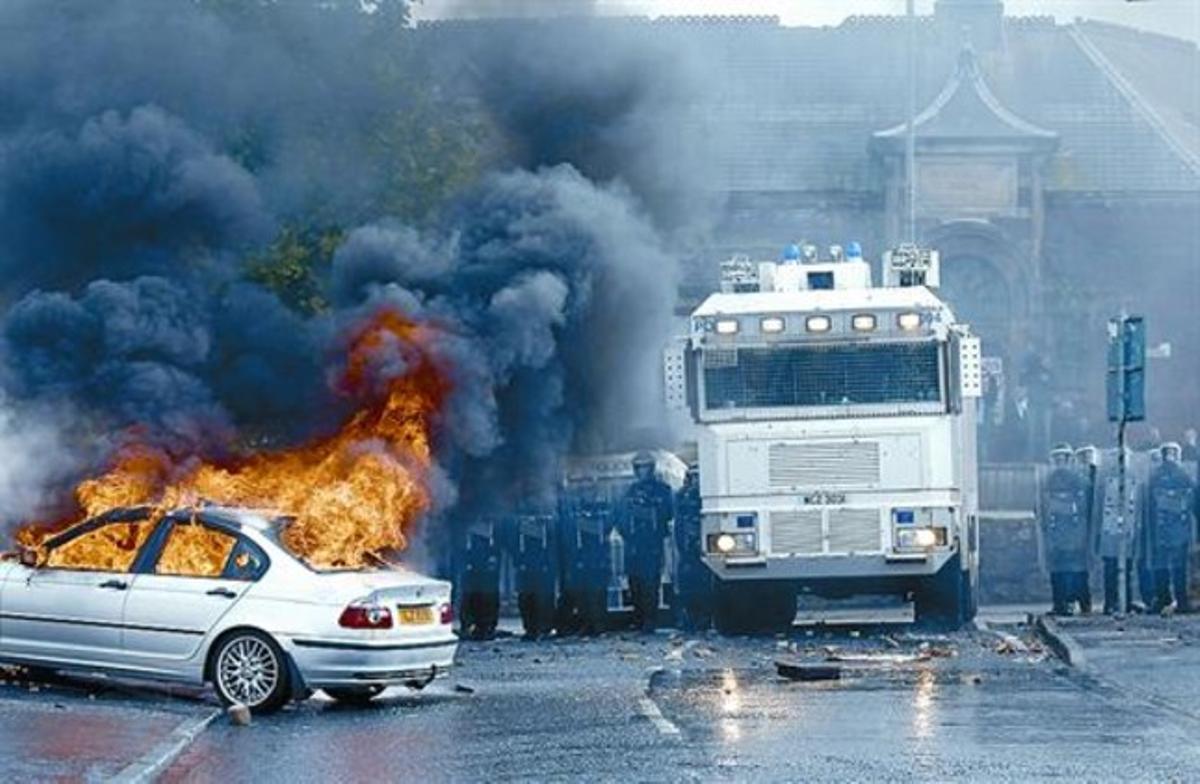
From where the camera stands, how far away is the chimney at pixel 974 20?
6569cm

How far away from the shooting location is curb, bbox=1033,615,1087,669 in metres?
23.9

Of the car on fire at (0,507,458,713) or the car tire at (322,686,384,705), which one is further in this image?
the car tire at (322,686,384,705)

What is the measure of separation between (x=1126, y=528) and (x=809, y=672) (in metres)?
10.6

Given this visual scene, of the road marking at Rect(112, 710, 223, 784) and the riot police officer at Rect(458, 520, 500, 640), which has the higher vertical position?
the riot police officer at Rect(458, 520, 500, 640)

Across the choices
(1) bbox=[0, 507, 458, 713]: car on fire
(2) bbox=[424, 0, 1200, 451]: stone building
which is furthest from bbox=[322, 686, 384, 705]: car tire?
(2) bbox=[424, 0, 1200, 451]: stone building

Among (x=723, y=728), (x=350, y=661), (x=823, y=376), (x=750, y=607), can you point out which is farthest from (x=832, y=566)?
(x=723, y=728)

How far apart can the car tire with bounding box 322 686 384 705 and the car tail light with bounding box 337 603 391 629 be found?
22.8 inches

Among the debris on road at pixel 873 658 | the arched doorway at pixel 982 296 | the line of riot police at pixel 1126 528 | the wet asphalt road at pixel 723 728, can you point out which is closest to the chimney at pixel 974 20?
the arched doorway at pixel 982 296

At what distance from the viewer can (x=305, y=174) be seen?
32.0m

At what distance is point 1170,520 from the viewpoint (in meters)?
30.6

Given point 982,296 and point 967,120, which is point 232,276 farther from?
A: point 982,296

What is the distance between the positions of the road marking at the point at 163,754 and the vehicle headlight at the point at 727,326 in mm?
10210

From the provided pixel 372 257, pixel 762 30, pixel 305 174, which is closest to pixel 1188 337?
pixel 762 30

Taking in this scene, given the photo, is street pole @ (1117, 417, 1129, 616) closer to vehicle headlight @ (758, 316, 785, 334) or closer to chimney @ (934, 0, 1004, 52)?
vehicle headlight @ (758, 316, 785, 334)
